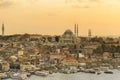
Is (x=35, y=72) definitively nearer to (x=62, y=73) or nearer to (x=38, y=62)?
(x=62, y=73)

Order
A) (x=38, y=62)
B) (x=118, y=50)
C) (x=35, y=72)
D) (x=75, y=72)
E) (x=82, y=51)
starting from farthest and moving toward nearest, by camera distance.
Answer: (x=118, y=50) < (x=82, y=51) < (x=38, y=62) < (x=75, y=72) < (x=35, y=72)

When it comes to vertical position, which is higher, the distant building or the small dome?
the small dome

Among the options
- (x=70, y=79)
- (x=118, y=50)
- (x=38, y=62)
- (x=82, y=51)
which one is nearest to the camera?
(x=70, y=79)

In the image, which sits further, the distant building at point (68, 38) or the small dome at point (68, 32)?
the small dome at point (68, 32)

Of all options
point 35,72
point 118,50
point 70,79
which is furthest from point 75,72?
point 118,50

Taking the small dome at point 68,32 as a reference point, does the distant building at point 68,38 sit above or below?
below

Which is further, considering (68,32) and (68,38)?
(68,32)

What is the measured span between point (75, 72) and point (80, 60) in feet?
25.6

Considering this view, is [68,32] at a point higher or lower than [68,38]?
higher

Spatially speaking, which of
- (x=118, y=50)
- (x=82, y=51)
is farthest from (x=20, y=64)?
(x=118, y=50)

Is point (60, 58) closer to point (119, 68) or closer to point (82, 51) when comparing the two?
point (119, 68)

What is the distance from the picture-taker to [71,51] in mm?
52000

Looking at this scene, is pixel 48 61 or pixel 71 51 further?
pixel 71 51

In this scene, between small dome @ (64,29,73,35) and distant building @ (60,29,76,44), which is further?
small dome @ (64,29,73,35)
